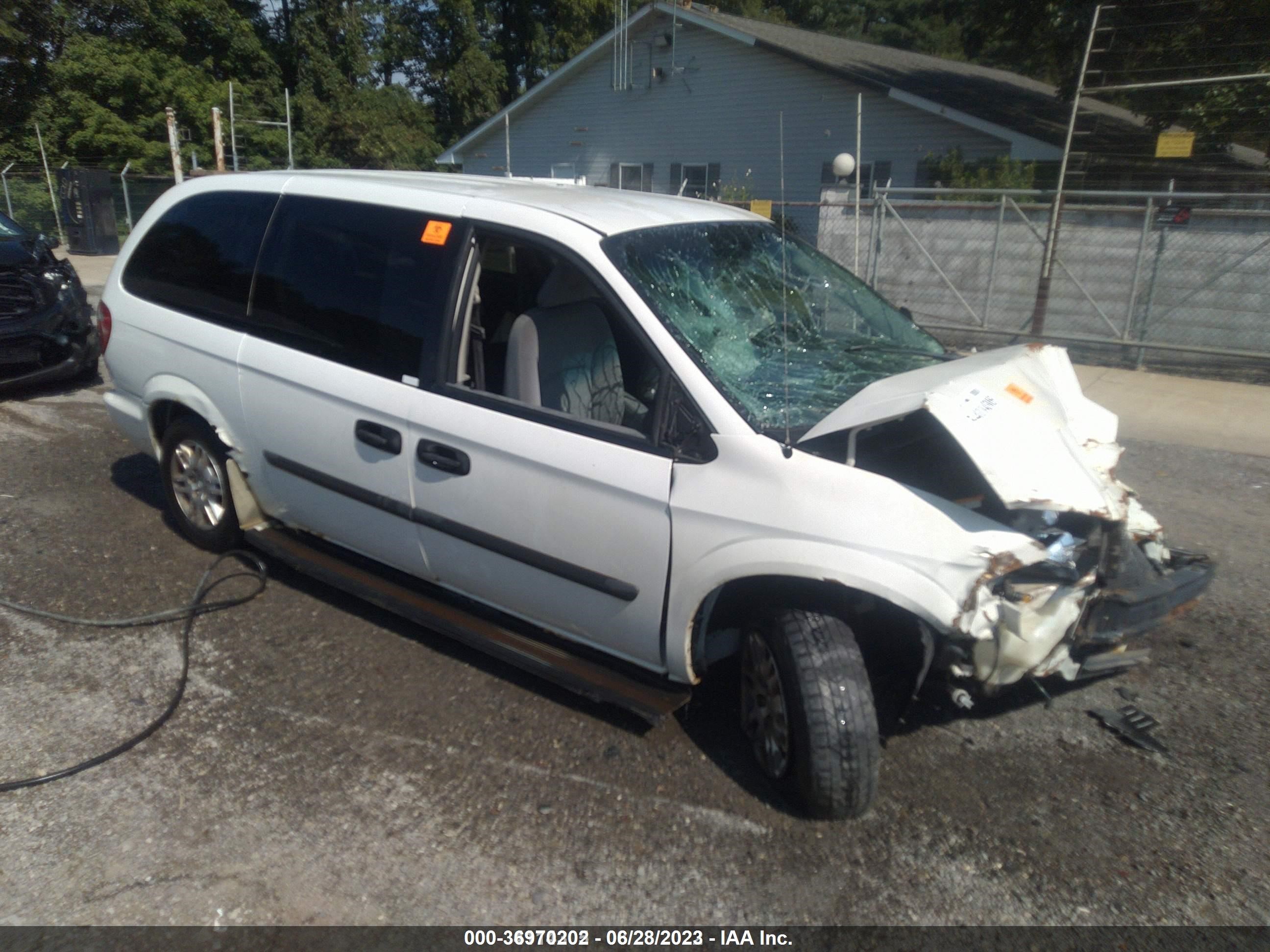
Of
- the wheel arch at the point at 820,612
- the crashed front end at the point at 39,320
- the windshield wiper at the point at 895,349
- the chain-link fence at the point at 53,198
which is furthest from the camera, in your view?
the chain-link fence at the point at 53,198

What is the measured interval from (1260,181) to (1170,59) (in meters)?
2.01

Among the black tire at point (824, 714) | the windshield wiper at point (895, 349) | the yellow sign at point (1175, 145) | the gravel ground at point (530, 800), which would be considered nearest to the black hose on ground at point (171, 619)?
the gravel ground at point (530, 800)

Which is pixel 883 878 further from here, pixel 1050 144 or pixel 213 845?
pixel 1050 144

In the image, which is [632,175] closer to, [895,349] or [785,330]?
[895,349]

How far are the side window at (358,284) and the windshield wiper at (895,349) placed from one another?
174 centimetres

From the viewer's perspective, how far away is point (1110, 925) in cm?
268

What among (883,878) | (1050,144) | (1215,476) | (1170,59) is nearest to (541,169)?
(1050,144)

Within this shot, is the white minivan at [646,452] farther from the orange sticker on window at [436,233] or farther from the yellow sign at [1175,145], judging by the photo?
the yellow sign at [1175,145]

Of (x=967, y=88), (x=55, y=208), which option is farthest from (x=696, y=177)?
(x=55, y=208)

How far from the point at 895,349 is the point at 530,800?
2.43 m

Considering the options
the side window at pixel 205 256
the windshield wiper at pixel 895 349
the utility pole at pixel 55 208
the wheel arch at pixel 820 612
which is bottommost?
the utility pole at pixel 55 208

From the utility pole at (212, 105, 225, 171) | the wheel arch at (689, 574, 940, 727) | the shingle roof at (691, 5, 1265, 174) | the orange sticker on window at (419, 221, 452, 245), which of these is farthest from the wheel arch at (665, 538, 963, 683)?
the shingle roof at (691, 5, 1265, 174)

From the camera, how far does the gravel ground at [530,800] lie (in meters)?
2.77

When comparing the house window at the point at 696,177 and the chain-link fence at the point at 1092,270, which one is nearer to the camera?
the chain-link fence at the point at 1092,270
